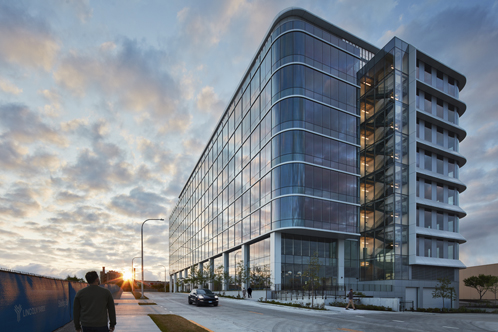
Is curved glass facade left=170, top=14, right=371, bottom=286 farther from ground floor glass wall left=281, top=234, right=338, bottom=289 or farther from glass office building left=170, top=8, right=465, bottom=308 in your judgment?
ground floor glass wall left=281, top=234, right=338, bottom=289

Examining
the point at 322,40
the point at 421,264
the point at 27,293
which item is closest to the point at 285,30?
the point at 322,40

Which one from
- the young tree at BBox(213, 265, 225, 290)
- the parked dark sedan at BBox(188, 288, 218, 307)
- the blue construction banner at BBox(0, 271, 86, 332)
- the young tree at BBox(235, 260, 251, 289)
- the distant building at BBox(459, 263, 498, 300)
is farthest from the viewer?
the distant building at BBox(459, 263, 498, 300)

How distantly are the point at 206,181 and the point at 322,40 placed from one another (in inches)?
1713

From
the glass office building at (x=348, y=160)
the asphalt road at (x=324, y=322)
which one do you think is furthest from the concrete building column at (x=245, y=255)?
the asphalt road at (x=324, y=322)

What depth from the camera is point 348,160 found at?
45062mm

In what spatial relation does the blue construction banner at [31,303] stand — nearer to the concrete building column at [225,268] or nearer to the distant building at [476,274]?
the concrete building column at [225,268]

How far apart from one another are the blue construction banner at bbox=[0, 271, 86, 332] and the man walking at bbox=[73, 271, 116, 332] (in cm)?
303

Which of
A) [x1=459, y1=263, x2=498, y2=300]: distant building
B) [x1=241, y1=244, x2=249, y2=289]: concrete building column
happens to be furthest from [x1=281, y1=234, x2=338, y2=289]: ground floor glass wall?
[x1=459, y1=263, x2=498, y2=300]: distant building

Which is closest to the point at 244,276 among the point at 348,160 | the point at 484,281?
the point at 348,160

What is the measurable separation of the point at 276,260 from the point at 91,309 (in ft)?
118

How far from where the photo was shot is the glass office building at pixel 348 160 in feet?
136

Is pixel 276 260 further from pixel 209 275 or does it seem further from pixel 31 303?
pixel 31 303

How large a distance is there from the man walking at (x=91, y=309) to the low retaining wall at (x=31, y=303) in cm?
304

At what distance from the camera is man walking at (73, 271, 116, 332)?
6.44 metres
